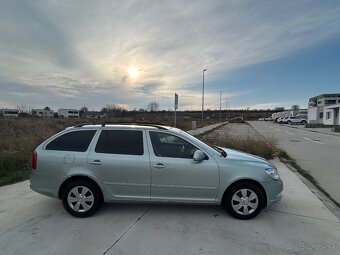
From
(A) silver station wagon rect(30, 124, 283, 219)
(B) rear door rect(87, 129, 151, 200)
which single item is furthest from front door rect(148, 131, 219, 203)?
(B) rear door rect(87, 129, 151, 200)

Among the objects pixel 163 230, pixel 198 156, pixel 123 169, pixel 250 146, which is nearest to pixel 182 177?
Answer: pixel 198 156

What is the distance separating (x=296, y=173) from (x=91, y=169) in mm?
6426

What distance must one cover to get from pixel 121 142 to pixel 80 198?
3.82ft

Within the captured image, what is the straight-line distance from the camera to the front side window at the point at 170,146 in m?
4.73

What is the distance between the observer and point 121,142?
487cm

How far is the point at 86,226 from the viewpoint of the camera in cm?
432

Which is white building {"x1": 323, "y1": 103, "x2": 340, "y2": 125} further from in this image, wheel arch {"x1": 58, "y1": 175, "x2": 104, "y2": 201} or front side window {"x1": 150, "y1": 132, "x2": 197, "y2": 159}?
wheel arch {"x1": 58, "y1": 175, "x2": 104, "y2": 201}

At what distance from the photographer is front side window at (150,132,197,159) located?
15.5ft

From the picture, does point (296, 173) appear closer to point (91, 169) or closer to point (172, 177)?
point (172, 177)

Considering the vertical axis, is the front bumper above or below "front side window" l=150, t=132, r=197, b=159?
below

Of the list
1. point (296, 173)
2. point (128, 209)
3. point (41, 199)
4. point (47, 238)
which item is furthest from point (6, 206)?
point (296, 173)

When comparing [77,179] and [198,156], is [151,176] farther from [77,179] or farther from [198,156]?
[77,179]

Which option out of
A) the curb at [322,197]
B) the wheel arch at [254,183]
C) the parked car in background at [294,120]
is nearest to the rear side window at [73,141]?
the wheel arch at [254,183]

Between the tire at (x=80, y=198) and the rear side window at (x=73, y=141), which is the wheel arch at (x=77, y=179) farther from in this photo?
the rear side window at (x=73, y=141)
